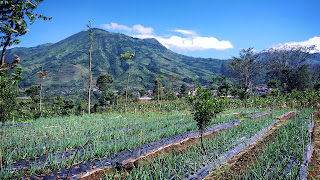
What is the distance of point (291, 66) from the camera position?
49.7 m

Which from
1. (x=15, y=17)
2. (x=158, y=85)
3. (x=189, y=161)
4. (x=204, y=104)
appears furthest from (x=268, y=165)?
(x=158, y=85)

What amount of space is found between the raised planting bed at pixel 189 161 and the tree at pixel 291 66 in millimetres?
46648

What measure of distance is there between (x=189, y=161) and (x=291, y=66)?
5781cm

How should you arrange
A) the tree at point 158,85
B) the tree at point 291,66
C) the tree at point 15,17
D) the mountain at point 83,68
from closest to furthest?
1. the tree at point 15,17
2. the tree at point 158,85
3. the tree at point 291,66
4. the mountain at point 83,68

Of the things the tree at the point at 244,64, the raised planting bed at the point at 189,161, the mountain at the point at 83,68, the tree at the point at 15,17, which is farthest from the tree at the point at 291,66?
the tree at the point at 15,17

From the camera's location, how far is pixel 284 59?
49.6 meters

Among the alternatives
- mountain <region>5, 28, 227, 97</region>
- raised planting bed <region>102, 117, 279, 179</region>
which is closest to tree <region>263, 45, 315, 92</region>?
mountain <region>5, 28, 227, 97</region>

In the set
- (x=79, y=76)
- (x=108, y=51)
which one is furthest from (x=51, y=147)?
(x=108, y=51)

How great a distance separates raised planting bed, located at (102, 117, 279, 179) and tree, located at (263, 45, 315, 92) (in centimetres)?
4665

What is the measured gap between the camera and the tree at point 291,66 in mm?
45678

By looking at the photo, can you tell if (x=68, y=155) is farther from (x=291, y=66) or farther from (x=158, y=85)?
(x=291, y=66)

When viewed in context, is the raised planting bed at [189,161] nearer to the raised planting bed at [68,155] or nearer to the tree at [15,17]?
the raised planting bed at [68,155]

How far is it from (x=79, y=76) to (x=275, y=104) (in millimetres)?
104752

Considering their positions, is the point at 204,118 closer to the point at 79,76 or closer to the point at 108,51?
the point at 79,76
